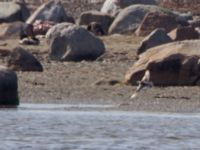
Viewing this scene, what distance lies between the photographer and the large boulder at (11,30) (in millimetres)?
28109

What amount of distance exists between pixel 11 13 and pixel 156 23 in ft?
15.4

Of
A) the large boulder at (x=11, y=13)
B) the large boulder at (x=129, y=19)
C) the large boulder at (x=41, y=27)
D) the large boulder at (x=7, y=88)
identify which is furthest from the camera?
the large boulder at (x=11, y=13)

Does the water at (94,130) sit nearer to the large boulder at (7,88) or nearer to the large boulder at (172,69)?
the large boulder at (7,88)

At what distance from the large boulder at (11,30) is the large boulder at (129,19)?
260 centimetres

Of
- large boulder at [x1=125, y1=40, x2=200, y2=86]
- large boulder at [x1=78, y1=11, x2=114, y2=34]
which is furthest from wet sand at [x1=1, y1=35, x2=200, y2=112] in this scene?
large boulder at [x1=78, y1=11, x2=114, y2=34]

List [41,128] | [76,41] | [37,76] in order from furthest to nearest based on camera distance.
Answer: [76,41] → [37,76] → [41,128]

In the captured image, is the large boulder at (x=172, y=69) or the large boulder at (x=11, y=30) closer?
the large boulder at (x=172, y=69)

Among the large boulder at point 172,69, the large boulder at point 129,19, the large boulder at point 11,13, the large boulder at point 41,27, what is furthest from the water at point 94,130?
the large boulder at point 11,13

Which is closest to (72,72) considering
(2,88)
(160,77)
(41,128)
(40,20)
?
(160,77)

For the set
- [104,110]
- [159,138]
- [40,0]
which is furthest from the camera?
[40,0]

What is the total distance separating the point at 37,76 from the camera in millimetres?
21156

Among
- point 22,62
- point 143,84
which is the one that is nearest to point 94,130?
point 143,84

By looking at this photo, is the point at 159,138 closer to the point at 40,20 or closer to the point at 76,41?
the point at 76,41

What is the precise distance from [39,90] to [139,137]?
211 inches
